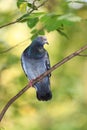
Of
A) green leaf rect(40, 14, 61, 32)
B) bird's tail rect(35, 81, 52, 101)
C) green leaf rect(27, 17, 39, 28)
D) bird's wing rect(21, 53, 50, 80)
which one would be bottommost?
bird's tail rect(35, 81, 52, 101)

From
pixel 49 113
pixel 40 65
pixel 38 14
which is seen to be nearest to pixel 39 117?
pixel 49 113

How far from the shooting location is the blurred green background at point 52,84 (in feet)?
18.8

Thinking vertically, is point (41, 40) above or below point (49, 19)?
below

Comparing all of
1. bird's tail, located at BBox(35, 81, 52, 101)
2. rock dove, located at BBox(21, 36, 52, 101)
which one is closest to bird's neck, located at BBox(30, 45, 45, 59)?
rock dove, located at BBox(21, 36, 52, 101)

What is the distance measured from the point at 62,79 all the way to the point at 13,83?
151 cm

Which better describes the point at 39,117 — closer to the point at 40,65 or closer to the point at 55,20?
the point at 40,65

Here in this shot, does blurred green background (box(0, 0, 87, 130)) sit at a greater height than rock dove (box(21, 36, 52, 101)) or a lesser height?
lesser

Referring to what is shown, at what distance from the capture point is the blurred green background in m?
5.72

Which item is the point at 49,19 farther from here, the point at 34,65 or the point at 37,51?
the point at 34,65

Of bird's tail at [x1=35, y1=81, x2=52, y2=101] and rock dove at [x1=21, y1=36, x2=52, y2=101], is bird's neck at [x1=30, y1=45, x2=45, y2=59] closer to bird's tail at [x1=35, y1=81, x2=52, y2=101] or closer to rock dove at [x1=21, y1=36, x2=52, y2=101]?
rock dove at [x1=21, y1=36, x2=52, y2=101]

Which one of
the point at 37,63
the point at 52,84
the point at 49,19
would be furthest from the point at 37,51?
the point at 52,84

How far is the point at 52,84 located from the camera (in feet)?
25.2

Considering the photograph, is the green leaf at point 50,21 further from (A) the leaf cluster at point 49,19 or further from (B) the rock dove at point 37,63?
(B) the rock dove at point 37,63

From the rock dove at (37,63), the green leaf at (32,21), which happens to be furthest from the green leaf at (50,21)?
the rock dove at (37,63)
